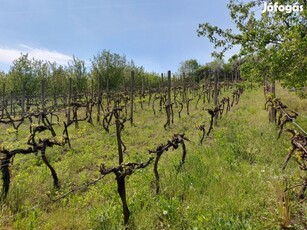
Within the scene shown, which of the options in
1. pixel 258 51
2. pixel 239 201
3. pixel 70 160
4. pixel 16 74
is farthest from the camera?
pixel 16 74

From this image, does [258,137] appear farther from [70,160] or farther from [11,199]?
[11,199]

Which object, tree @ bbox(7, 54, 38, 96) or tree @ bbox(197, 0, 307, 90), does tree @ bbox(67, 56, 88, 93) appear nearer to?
tree @ bbox(7, 54, 38, 96)

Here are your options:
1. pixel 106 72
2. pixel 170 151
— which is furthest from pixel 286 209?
pixel 106 72

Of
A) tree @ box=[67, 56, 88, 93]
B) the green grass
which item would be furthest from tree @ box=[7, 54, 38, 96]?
the green grass

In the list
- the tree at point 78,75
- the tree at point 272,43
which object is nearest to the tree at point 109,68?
the tree at point 78,75

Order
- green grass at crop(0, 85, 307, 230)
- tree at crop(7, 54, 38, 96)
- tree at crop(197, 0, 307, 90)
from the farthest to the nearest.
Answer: tree at crop(7, 54, 38, 96)
tree at crop(197, 0, 307, 90)
green grass at crop(0, 85, 307, 230)

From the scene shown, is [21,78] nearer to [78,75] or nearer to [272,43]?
[78,75]

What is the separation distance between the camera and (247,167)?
16.6ft

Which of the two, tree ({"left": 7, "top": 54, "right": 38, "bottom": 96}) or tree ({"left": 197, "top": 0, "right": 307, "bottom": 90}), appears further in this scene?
tree ({"left": 7, "top": 54, "right": 38, "bottom": 96})

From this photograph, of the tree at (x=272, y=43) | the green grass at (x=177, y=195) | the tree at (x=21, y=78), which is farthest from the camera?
the tree at (x=21, y=78)

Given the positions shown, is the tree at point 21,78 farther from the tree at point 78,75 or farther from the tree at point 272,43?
the tree at point 272,43

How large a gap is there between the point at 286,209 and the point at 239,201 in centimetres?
75

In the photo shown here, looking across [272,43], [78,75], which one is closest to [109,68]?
[78,75]

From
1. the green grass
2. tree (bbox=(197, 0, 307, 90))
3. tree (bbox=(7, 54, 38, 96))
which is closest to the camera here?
the green grass
